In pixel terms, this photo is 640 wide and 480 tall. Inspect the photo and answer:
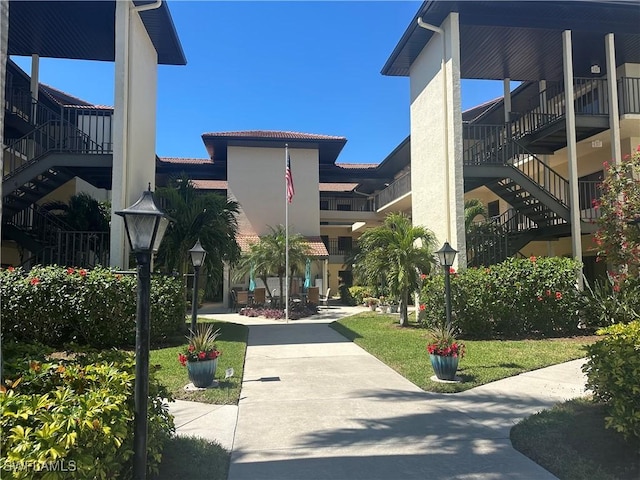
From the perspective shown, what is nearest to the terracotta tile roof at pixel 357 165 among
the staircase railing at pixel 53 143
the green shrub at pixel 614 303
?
the staircase railing at pixel 53 143

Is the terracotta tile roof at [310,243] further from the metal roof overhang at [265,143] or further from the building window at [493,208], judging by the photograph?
the building window at [493,208]

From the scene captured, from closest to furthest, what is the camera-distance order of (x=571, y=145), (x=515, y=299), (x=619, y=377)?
(x=619, y=377), (x=515, y=299), (x=571, y=145)

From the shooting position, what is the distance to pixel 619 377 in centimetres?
420

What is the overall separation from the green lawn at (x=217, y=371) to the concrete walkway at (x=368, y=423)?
0.24 meters

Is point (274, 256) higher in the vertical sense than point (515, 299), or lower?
higher

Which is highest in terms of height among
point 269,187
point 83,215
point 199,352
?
point 269,187

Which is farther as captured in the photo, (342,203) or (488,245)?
(342,203)

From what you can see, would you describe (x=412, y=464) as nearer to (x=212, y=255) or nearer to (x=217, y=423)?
(x=217, y=423)

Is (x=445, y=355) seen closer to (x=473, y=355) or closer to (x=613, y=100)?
(x=473, y=355)

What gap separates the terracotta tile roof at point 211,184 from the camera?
2761 cm

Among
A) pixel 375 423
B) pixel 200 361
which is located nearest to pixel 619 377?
pixel 375 423

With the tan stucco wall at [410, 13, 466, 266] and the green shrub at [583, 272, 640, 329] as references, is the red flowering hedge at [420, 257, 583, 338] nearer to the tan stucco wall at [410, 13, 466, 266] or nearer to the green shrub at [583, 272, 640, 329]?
the green shrub at [583, 272, 640, 329]

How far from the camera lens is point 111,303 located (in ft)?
32.9

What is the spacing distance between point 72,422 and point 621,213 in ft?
37.7
